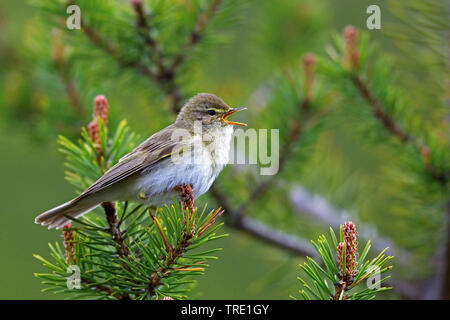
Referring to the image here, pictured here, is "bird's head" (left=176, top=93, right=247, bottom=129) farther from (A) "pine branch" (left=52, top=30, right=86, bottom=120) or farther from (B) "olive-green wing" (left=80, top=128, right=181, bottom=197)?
(A) "pine branch" (left=52, top=30, right=86, bottom=120)

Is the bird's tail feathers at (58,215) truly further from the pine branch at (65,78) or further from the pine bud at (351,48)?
the pine bud at (351,48)

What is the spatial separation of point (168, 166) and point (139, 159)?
15cm

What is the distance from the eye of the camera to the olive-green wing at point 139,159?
6.07ft

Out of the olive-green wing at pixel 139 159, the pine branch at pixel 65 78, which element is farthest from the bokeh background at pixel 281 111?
the olive-green wing at pixel 139 159

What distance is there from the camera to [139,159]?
2.19 metres

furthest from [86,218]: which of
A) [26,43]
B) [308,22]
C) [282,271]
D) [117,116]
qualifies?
[308,22]

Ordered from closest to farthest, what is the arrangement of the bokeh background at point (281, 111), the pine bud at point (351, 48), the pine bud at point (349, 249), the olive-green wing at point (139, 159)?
1. the pine bud at point (349, 249)
2. the olive-green wing at point (139, 159)
3. the pine bud at point (351, 48)
4. the bokeh background at point (281, 111)

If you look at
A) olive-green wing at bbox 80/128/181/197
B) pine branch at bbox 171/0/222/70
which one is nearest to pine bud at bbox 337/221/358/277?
olive-green wing at bbox 80/128/181/197

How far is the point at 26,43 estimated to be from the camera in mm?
3020

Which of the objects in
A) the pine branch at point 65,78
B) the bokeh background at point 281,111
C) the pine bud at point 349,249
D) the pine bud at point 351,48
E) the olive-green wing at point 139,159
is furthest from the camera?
the pine branch at point 65,78

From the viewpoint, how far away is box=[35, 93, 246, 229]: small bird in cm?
193
